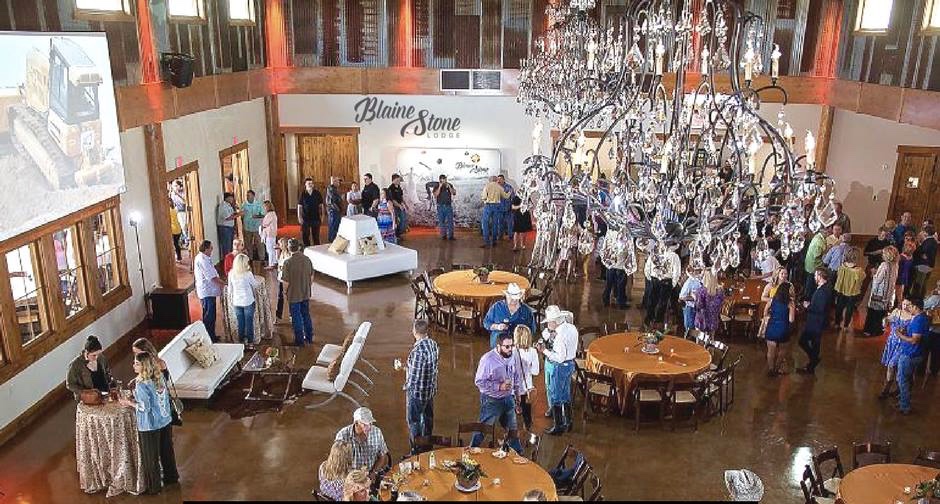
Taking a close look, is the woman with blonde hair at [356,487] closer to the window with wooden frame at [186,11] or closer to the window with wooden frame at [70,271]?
the window with wooden frame at [70,271]

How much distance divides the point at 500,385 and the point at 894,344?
4.61 metres

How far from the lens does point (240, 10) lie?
14.1m

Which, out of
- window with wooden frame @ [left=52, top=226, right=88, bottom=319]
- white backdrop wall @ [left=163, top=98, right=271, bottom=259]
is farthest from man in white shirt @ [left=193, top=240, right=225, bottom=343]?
white backdrop wall @ [left=163, top=98, right=271, bottom=259]

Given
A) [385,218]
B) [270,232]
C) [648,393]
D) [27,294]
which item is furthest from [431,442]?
[385,218]

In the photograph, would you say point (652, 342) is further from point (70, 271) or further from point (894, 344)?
point (70, 271)

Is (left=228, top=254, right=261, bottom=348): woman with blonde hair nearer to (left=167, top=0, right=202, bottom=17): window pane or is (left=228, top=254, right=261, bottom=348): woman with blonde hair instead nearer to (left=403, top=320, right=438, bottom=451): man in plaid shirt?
(left=403, top=320, right=438, bottom=451): man in plaid shirt

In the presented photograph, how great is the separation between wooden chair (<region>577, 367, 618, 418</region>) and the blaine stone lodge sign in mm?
9455

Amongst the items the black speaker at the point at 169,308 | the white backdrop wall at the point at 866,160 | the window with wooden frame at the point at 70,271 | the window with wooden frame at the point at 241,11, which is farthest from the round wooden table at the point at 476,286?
the white backdrop wall at the point at 866,160

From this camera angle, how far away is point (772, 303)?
878 centimetres

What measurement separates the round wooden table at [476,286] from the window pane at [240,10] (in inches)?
258

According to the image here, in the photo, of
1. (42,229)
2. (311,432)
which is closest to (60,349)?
(42,229)

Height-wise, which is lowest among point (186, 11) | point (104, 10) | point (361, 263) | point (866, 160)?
point (361, 263)

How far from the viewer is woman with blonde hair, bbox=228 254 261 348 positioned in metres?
9.48

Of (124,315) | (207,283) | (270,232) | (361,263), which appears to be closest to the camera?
(207,283)
